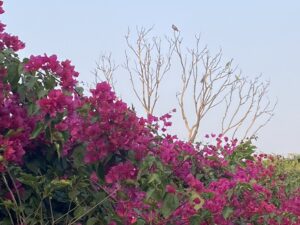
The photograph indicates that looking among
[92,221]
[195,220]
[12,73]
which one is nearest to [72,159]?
[92,221]

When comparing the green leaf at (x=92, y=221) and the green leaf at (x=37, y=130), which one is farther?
the green leaf at (x=92, y=221)

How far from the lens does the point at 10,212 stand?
8.69 ft

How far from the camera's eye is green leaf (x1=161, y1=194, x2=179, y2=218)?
2623 millimetres

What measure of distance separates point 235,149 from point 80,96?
110 inches

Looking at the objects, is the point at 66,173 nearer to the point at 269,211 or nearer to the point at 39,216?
the point at 39,216

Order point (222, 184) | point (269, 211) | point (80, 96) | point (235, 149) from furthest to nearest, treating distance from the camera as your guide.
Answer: point (235, 149) → point (269, 211) → point (222, 184) → point (80, 96)

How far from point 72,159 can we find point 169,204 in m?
0.48

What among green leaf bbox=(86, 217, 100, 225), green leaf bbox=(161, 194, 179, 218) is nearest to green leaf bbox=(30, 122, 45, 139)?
green leaf bbox=(86, 217, 100, 225)

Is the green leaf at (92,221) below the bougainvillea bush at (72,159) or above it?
below

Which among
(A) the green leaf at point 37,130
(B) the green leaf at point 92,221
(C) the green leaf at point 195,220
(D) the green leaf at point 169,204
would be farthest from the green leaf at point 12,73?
(C) the green leaf at point 195,220

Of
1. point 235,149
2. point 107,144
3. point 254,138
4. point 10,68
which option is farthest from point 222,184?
point 254,138

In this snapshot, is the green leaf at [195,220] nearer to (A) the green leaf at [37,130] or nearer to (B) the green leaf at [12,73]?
(A) the green leaf at [37,130]

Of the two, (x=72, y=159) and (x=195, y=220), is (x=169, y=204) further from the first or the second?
(x=72, y=159)

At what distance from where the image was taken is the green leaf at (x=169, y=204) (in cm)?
262
